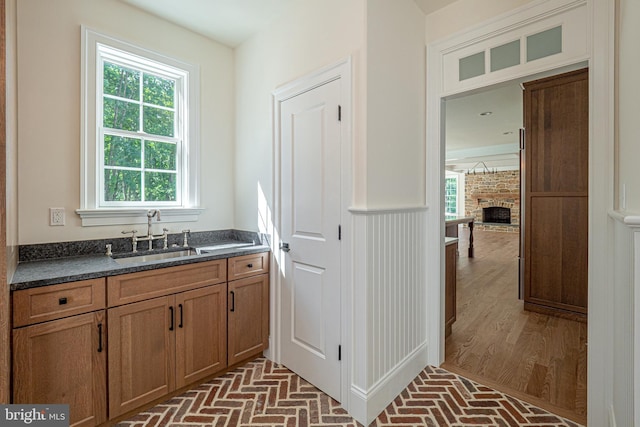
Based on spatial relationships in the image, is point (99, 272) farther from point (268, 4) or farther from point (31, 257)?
point (268, 4)

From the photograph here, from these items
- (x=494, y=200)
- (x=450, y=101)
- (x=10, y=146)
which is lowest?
(x=10, y=146)

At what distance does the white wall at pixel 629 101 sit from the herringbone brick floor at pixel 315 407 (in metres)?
1.39

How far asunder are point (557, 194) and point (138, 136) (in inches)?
166

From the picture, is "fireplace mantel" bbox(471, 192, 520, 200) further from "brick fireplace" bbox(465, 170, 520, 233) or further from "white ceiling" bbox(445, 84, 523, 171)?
"white ceiling" bbox(445, 84, 523, 171)

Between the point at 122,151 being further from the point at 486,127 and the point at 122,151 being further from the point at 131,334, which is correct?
the point at 486,127

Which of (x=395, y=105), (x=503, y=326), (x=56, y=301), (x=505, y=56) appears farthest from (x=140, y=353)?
→ (x=503, y=326)

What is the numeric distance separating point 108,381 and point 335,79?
7.43 ft

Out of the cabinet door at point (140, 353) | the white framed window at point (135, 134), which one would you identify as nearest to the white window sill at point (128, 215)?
the white framed window at point (135, 134)

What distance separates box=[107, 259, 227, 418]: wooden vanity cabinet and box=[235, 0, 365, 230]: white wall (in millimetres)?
826

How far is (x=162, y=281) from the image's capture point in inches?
78.1

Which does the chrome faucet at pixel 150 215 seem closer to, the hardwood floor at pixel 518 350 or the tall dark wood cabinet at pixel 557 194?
the hardwood floor at pixel 518 350

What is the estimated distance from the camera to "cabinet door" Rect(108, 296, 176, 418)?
5.88 feet

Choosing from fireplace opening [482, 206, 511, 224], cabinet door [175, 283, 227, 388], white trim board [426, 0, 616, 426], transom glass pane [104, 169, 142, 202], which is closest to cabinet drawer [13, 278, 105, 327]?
cabinet door [175, 283, 227, 388]

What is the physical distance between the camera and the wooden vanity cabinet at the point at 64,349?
1499 millimetres
